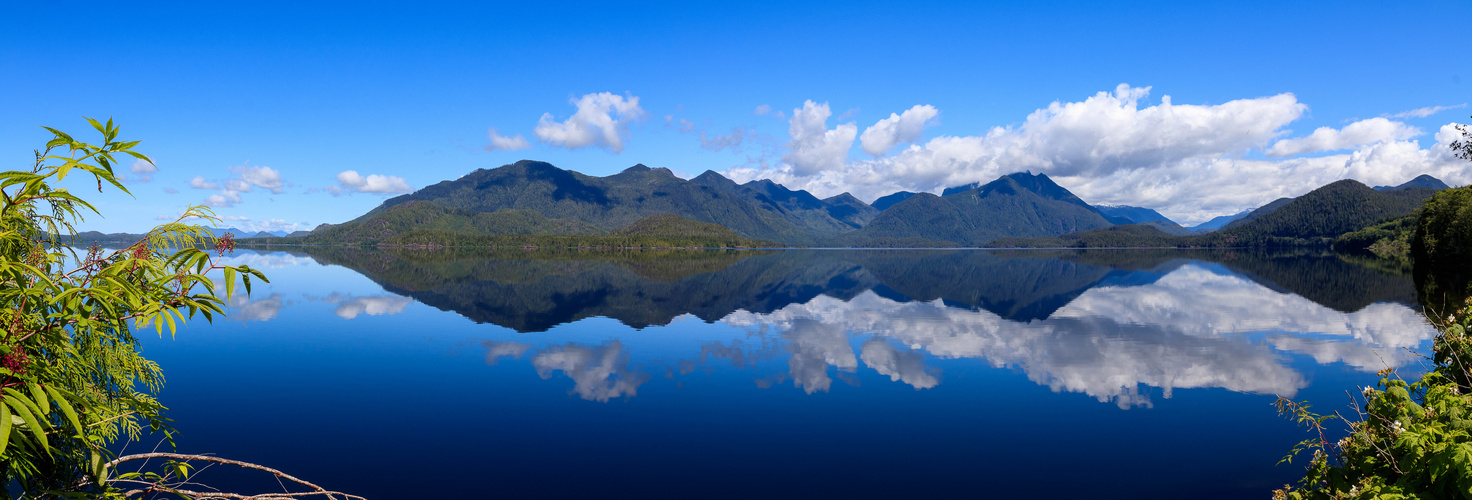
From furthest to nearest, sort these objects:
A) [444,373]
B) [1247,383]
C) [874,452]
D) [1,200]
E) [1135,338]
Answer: [1135,338] < [444,373] < [1247,383] < [874,452] < [1,200]

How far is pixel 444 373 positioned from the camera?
2353 cm

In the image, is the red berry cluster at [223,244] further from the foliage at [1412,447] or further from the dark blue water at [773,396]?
the foliage at [1412,447]

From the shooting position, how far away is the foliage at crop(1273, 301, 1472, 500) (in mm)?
6023

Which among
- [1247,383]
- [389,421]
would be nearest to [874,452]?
[389,421]

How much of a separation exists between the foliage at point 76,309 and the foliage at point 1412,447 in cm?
1048

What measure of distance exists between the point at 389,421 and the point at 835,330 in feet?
75.8

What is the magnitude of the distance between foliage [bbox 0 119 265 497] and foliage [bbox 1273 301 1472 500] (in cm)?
1048

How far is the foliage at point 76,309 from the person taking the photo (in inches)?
156

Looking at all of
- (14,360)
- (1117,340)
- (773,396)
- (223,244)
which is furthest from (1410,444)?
(1117,340)

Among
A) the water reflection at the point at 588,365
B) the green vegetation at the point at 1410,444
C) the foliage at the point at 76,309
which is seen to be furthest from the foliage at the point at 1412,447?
A: the water reflection at the point at 588,365

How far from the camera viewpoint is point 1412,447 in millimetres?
6633

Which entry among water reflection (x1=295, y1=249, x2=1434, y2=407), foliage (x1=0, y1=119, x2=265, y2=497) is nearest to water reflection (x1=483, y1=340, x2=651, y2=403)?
water reflection (x1=295, y1=249, x2=1434, y2=407)

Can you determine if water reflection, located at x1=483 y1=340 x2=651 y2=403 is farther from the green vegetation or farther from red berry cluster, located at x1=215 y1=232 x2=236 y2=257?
the green vegetation

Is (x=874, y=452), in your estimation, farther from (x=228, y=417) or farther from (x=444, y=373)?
(x=228, y=417)
